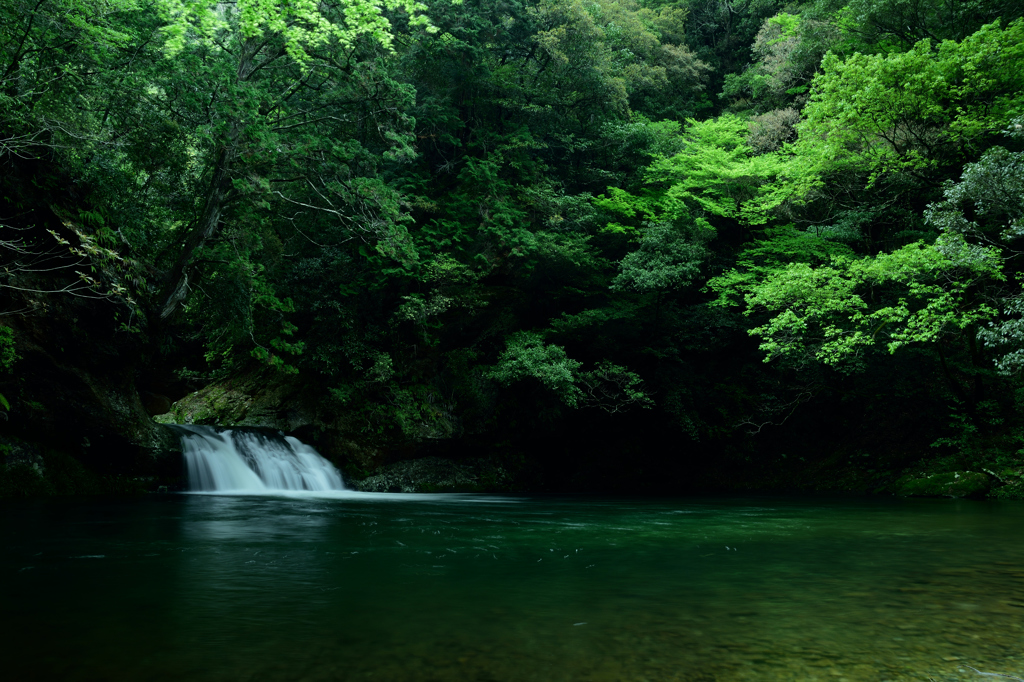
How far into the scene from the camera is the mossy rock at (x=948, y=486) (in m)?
14.4

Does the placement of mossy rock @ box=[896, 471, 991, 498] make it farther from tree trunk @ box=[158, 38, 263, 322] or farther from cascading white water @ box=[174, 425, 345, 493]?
tree trunk @ box=[158, 38, 263, 322]

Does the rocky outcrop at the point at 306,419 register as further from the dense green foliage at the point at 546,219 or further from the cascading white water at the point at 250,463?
the cascading white water at the point at 250,463

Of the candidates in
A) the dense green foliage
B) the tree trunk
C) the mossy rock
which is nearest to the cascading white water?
the dense green foliage

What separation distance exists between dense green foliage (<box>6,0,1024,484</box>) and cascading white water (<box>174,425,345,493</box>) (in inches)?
67.5

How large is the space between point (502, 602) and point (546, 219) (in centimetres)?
1580

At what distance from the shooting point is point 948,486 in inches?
583

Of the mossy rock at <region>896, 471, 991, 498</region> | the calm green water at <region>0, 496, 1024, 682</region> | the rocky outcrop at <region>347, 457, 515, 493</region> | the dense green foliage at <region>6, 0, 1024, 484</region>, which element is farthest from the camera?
the rocky outcrop at <region>347, 457, 515, 493</region>

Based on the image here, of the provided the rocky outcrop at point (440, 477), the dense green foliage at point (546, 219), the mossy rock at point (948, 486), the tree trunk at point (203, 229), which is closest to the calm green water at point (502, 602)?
the tree trunk at point (203, 229)

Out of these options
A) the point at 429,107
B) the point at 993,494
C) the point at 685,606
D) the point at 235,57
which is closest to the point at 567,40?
the point at 429,107

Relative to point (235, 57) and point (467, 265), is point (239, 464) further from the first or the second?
point (235, 57)

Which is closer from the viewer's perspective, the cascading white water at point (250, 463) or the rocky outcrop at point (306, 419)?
the cascading white water at point (250, 463)

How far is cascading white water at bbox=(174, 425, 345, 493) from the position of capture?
14234 millimetres

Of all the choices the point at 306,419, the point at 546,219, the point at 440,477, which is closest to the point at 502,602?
the point at 440,477

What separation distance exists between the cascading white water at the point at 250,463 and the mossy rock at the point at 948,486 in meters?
13.9
